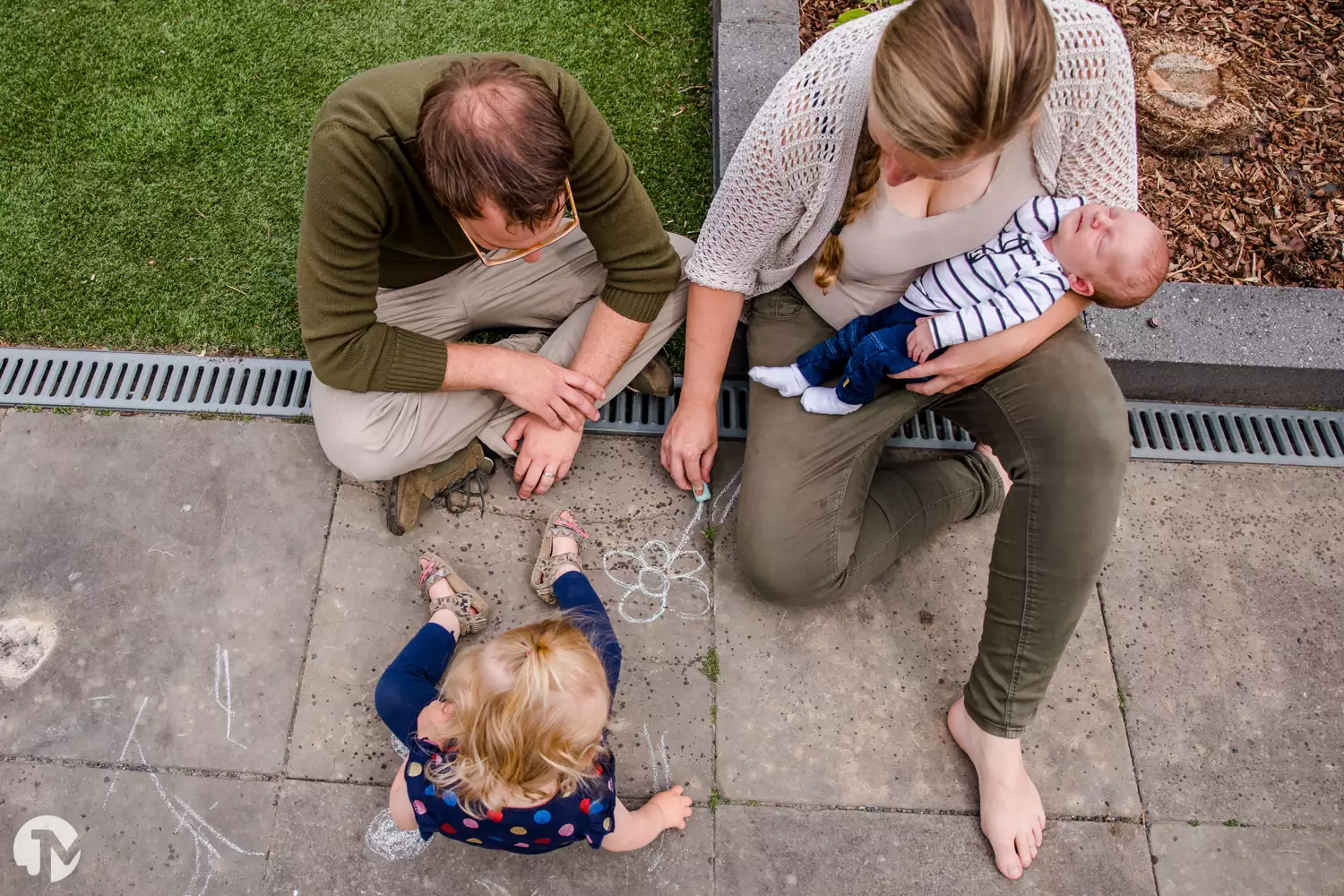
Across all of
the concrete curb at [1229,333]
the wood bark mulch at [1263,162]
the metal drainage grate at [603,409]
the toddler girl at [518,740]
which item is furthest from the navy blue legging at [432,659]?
the wood bark mulch at [1263,162]

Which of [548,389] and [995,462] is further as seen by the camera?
[995,462]

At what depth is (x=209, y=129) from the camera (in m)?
3.04

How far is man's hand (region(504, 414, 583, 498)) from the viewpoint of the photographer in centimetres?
246

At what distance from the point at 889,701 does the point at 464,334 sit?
1.53 m

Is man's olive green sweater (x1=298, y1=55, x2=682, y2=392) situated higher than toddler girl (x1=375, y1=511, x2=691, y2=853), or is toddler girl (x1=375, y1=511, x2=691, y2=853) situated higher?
man's olive green sweater (x1=298, y1=55, x2=682, y2=392)

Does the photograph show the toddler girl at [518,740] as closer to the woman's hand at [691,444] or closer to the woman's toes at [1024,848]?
the woman's hand at [691,444]

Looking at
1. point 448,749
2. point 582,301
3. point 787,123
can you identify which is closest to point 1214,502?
point 787,123

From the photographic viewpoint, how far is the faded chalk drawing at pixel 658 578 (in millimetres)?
2410

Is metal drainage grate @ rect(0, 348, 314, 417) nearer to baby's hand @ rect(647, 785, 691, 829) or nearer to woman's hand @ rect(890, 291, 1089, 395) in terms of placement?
baby's hand @ rect(647, 785, 691, 829)

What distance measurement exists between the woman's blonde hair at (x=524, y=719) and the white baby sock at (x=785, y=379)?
86 centimetres

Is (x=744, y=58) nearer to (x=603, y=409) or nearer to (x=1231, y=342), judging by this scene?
(x=603, y=409)

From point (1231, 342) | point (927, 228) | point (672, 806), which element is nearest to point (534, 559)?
point (672, 806)

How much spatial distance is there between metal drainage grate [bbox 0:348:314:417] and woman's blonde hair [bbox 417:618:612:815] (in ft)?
4.11

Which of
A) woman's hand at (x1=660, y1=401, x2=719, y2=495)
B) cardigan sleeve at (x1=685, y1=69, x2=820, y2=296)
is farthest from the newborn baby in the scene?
woman's hand at (x1=660, y1=401, x2=719, y2=495)
